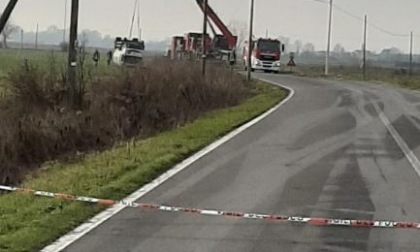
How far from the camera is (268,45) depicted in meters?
67.1

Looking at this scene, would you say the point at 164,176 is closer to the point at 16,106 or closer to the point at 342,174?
the point at 342,174

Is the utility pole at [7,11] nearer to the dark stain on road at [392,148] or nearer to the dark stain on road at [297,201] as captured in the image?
the dark stain on road at [392,148]

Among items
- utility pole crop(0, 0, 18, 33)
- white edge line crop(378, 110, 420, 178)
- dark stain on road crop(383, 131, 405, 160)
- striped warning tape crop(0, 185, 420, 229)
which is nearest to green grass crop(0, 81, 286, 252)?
striped warning tape crop(0, 185, 420, 229)

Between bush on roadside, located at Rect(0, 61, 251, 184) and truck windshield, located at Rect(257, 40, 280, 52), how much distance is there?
120ft

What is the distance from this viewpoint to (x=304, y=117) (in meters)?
24.5

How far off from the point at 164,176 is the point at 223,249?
15.4 ft

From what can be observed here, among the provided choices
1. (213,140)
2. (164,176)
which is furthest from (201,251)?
(213,140)

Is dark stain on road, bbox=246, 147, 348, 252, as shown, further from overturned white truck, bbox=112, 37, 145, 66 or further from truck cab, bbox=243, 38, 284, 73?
truck cab, bbox=243, 38, 284, 73

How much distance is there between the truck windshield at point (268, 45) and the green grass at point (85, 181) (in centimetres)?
4603

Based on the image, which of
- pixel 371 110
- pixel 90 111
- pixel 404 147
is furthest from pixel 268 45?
pixel 404 147

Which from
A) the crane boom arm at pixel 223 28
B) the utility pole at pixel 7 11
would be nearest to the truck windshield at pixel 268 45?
the crane boom arm at pixel 223 28

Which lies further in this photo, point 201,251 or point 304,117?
point 304,117

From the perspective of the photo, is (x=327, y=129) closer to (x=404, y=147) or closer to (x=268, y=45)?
(x=404, y=147)

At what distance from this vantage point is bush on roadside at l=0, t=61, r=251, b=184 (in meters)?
17.5
